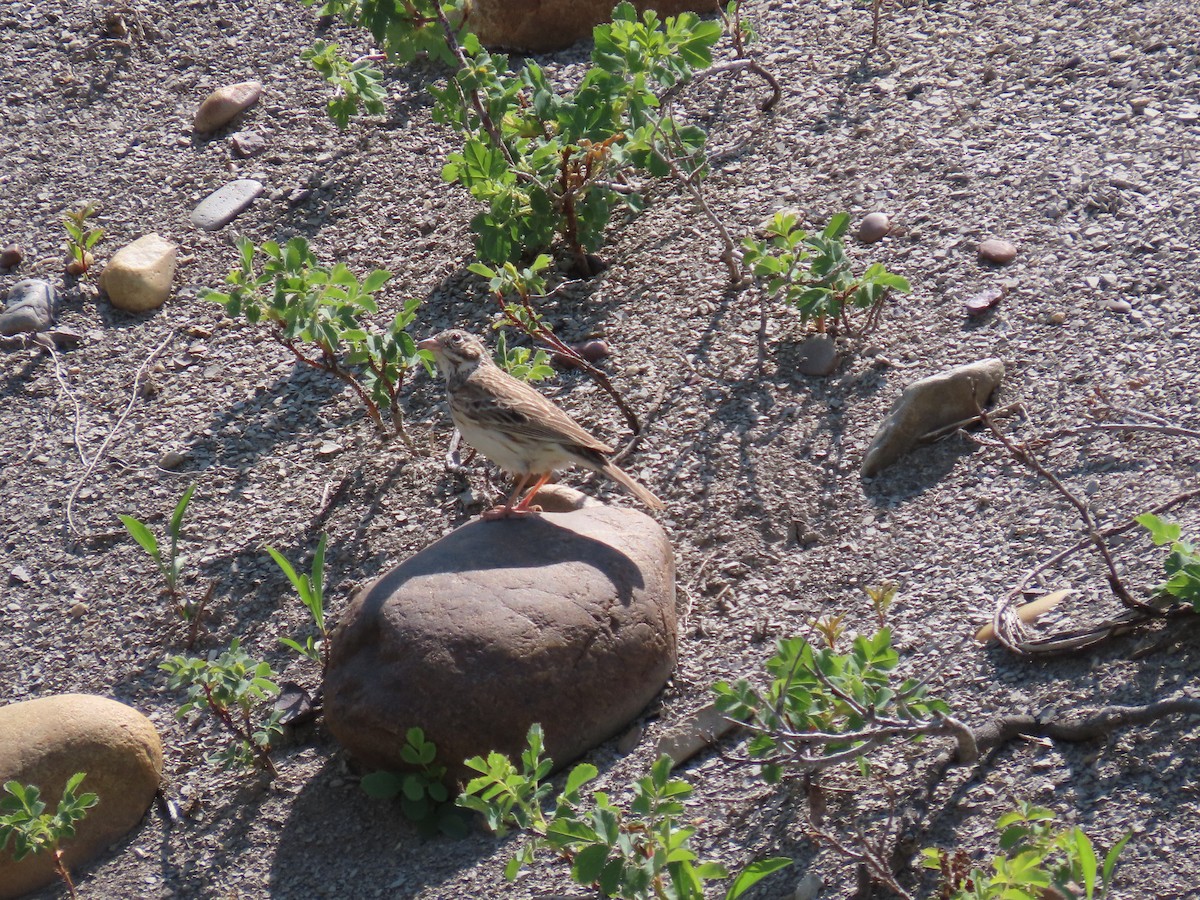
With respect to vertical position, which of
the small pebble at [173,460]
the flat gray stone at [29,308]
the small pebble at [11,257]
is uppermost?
the small pebble at [11,257]

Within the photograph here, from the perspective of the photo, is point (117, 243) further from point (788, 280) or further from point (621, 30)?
point (788, 280)

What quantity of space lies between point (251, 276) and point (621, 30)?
2.04m

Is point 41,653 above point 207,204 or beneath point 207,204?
beneath

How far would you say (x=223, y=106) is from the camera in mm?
8352

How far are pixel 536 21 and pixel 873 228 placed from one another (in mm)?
3105

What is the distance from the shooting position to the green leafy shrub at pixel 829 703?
3.79 meters

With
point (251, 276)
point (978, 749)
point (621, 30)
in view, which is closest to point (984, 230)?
point (621, 30)

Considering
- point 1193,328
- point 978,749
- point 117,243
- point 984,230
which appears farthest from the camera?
point 117,243

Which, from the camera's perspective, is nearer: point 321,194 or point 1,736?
point 1,736

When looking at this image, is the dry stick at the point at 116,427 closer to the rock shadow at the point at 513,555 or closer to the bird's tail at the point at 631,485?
the rock shadow at the point at 513,555

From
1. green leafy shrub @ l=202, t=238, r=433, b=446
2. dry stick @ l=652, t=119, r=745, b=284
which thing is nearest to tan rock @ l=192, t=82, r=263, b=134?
green leafy shrub @ l=202, t=238, r=433, b=446

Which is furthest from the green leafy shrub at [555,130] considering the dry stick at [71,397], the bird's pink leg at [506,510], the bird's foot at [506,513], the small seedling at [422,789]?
the small seedling at [422,789]

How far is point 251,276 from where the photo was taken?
6055 mm

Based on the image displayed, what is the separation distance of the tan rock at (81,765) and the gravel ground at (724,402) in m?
0.12
